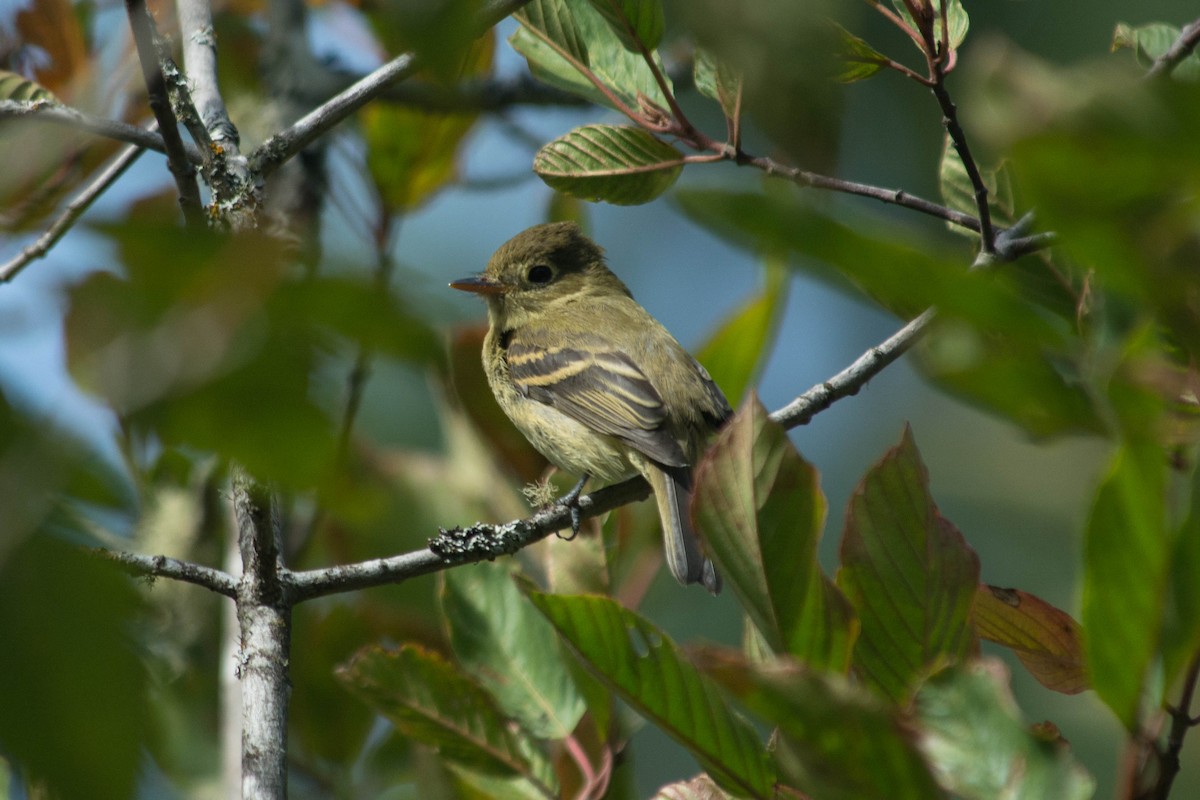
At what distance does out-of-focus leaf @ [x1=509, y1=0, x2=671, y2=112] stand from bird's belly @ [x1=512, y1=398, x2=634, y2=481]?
5.39 ft

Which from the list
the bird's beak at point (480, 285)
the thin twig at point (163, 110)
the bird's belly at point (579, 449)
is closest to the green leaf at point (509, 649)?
the thin twig at point (163, 110)

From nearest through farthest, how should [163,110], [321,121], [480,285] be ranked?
[163,110], [321,121], [480,285]

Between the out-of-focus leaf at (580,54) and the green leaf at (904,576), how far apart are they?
3.95 feet

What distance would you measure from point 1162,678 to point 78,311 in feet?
2.85

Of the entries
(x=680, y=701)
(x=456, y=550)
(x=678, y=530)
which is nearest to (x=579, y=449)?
(x=678, y=530)

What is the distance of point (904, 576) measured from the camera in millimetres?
1353

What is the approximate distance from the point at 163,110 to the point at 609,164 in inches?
39.3

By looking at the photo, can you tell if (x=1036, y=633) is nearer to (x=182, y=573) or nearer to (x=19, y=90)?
(x=182, y=573)

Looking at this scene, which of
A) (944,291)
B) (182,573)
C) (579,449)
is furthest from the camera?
(579,449)

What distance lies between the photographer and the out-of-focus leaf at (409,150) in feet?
10.8

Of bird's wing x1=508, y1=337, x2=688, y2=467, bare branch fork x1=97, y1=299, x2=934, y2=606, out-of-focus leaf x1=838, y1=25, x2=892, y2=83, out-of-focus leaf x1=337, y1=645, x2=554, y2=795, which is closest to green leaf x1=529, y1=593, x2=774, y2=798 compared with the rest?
out-of-focus leaf x1=337, y1=645, x2=554, y2=795

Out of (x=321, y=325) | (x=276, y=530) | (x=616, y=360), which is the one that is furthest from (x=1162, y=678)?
(x=616, y=360)

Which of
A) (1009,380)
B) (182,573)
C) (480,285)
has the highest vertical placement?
(480,285)

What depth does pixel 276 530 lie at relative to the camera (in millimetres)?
1960
